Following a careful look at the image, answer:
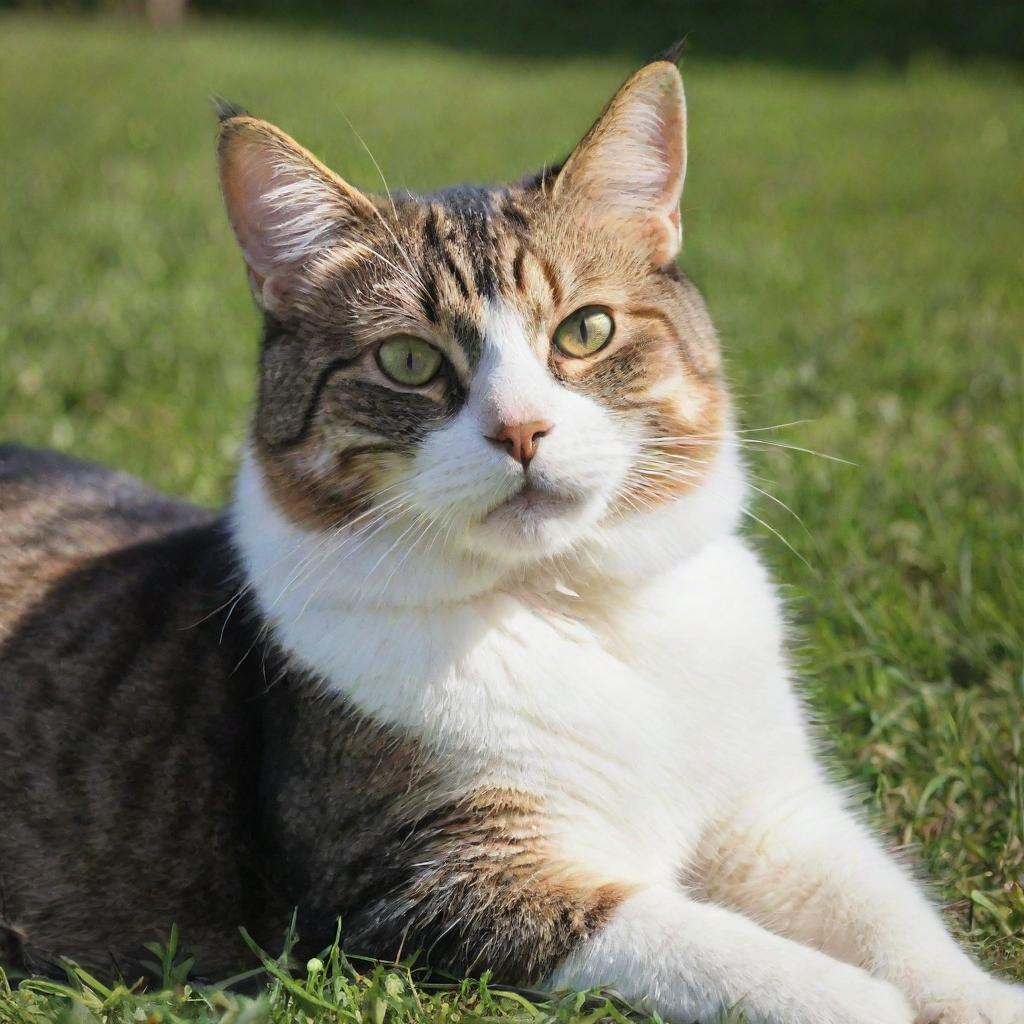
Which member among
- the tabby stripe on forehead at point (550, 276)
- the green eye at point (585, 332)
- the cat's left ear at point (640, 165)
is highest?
the cat's left ear at point (640, 165)

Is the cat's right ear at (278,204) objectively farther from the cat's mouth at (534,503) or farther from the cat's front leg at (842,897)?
the cat's front leg at (842,897)

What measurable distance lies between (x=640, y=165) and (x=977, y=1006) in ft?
5.99

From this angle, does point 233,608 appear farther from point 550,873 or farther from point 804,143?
point 804,143

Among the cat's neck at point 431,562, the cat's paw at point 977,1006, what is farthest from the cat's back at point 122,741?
the cat's paw at point 977,1006

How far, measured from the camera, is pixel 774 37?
16.9 m

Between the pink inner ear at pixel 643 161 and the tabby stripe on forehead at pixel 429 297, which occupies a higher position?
the pink inner ear at pixel 643 161

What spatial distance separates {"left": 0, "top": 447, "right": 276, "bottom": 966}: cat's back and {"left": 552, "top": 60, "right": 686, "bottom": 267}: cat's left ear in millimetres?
1161

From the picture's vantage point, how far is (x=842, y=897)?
8.43 feet

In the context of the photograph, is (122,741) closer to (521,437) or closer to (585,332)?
(521,437)

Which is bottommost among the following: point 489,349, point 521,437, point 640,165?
point 521,437

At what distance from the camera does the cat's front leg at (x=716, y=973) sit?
83.4 inches

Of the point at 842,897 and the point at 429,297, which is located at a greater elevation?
the point at 429,297

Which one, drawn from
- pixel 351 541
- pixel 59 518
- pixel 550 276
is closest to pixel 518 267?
pixel 550 276

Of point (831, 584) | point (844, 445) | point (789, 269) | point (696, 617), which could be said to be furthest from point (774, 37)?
point (696, 617)
